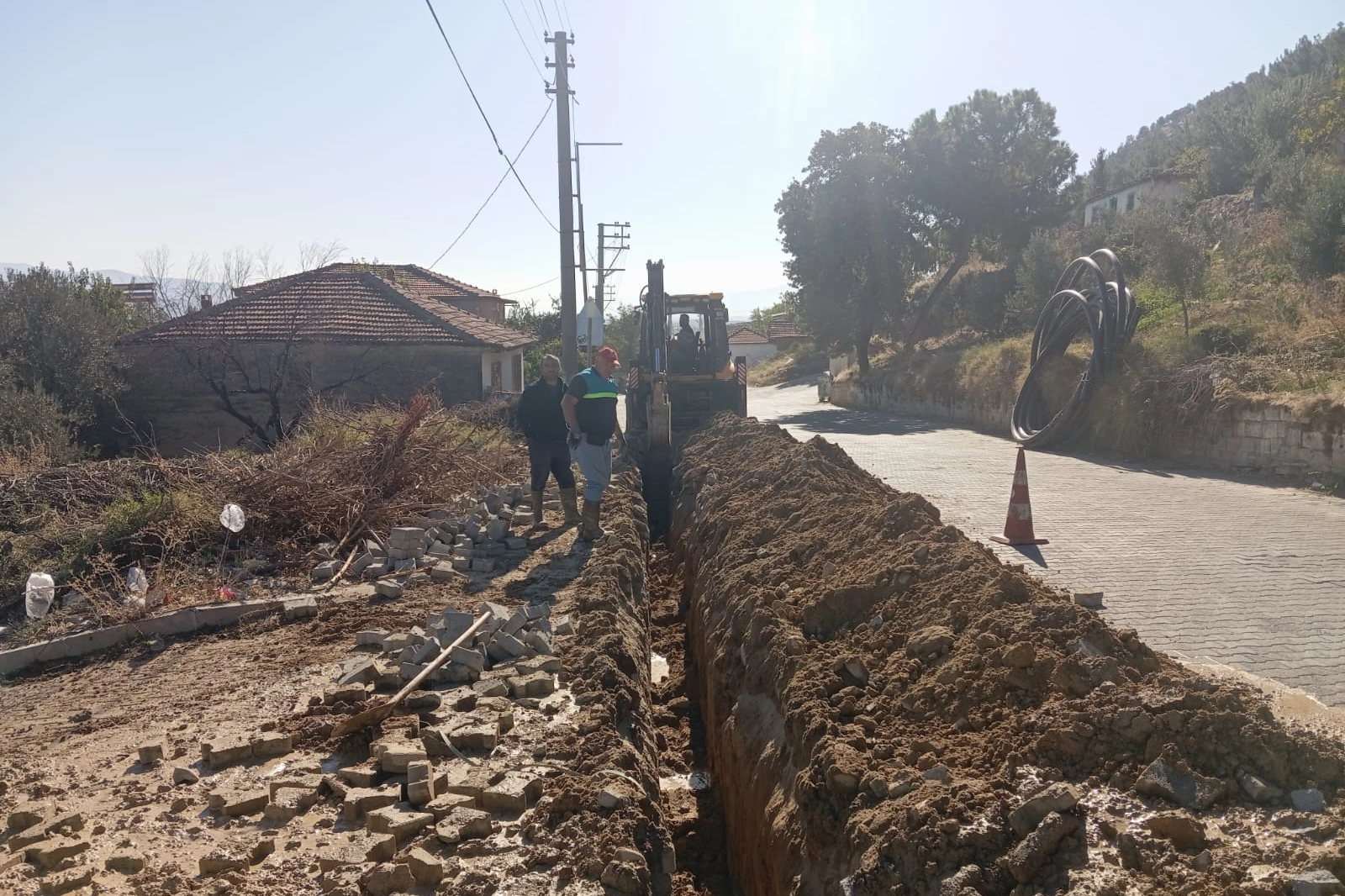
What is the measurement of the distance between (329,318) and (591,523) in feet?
45.4

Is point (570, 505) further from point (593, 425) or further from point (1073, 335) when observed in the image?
point (1073, 335)

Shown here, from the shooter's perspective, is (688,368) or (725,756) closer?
(725,756)

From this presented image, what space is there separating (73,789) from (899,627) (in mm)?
4066

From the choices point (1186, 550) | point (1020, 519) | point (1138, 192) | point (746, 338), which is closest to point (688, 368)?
point (1020, 519)

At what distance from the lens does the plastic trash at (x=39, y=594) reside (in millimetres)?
7645

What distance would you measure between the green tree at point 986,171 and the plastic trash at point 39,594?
98.9 ft

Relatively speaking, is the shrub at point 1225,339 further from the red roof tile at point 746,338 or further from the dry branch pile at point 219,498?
the red roof tile at point 746,338

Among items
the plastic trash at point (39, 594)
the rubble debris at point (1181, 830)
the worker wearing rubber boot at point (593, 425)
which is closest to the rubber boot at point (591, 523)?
the worker wearing rubber boot at point (593, 425)

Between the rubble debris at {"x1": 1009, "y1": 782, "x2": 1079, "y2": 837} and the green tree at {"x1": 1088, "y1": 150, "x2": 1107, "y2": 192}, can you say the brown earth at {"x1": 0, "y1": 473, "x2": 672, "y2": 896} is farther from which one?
the green tree at {"x1": 1088, "y1": 150, "x2": 1107, "y2": 192}

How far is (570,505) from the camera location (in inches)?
398

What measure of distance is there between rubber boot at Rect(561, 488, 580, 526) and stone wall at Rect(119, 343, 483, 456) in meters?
9.25

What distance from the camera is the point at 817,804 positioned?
12.1ft

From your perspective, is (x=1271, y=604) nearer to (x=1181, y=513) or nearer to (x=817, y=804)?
(x=1181, y=513)

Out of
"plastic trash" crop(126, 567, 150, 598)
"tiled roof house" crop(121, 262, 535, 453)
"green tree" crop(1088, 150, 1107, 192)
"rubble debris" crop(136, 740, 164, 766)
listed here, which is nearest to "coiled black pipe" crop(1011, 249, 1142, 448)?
"tiled roof house" crop(121, 262, 535, 453)
